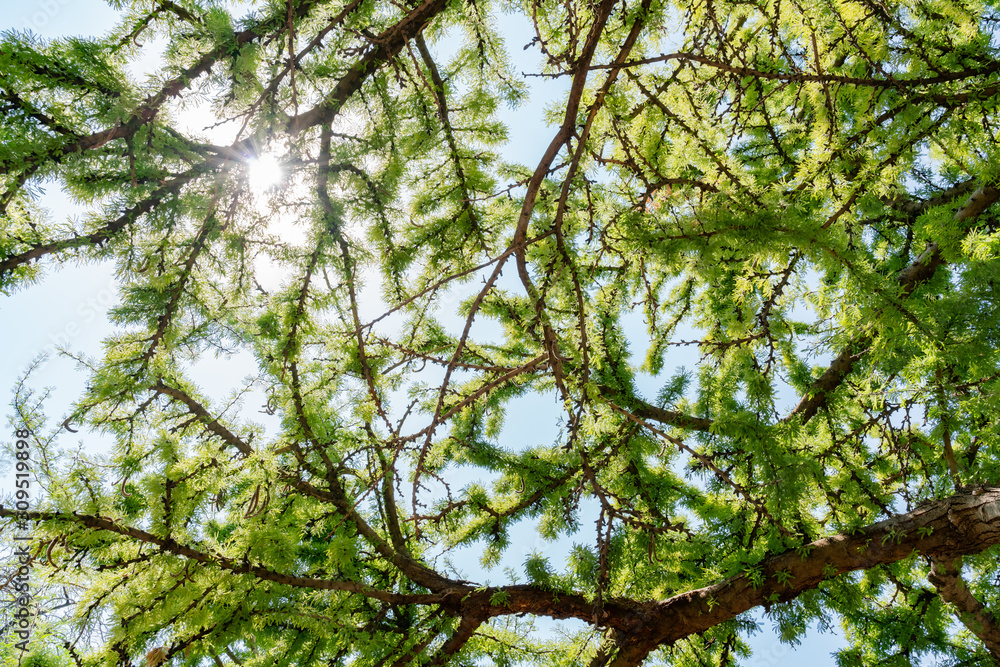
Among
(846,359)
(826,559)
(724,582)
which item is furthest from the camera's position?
(846,359)

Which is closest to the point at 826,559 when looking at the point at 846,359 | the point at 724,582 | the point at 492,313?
the point at 724,582

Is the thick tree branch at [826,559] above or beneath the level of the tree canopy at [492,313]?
beneath

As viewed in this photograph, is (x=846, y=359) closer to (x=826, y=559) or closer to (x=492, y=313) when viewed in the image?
(x=826, y=559)

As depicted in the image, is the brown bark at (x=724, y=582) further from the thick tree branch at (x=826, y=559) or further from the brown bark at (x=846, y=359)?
the brown bark at (x=846, y=359)

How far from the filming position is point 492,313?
309cm

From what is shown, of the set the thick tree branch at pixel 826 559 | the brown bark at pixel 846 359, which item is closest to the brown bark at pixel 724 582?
Answer: the thick tree branch at pixel 826 559

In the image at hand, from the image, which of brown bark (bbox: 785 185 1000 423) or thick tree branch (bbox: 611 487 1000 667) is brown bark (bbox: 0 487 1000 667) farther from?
brown bark (bbox: 785 185 1000 423)

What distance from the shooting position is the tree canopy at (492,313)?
192 cm

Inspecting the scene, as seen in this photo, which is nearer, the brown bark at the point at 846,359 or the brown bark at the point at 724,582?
the brown bark at the point at 724,582

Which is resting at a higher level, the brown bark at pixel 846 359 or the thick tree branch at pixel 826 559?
the brown bark at pixel 846 359

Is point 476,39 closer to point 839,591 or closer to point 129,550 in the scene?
point 129,550

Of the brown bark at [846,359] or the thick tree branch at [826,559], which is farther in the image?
the brown bark at [846,359]

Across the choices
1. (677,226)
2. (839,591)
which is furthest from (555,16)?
(839,591)

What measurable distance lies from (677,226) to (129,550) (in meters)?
2.47
